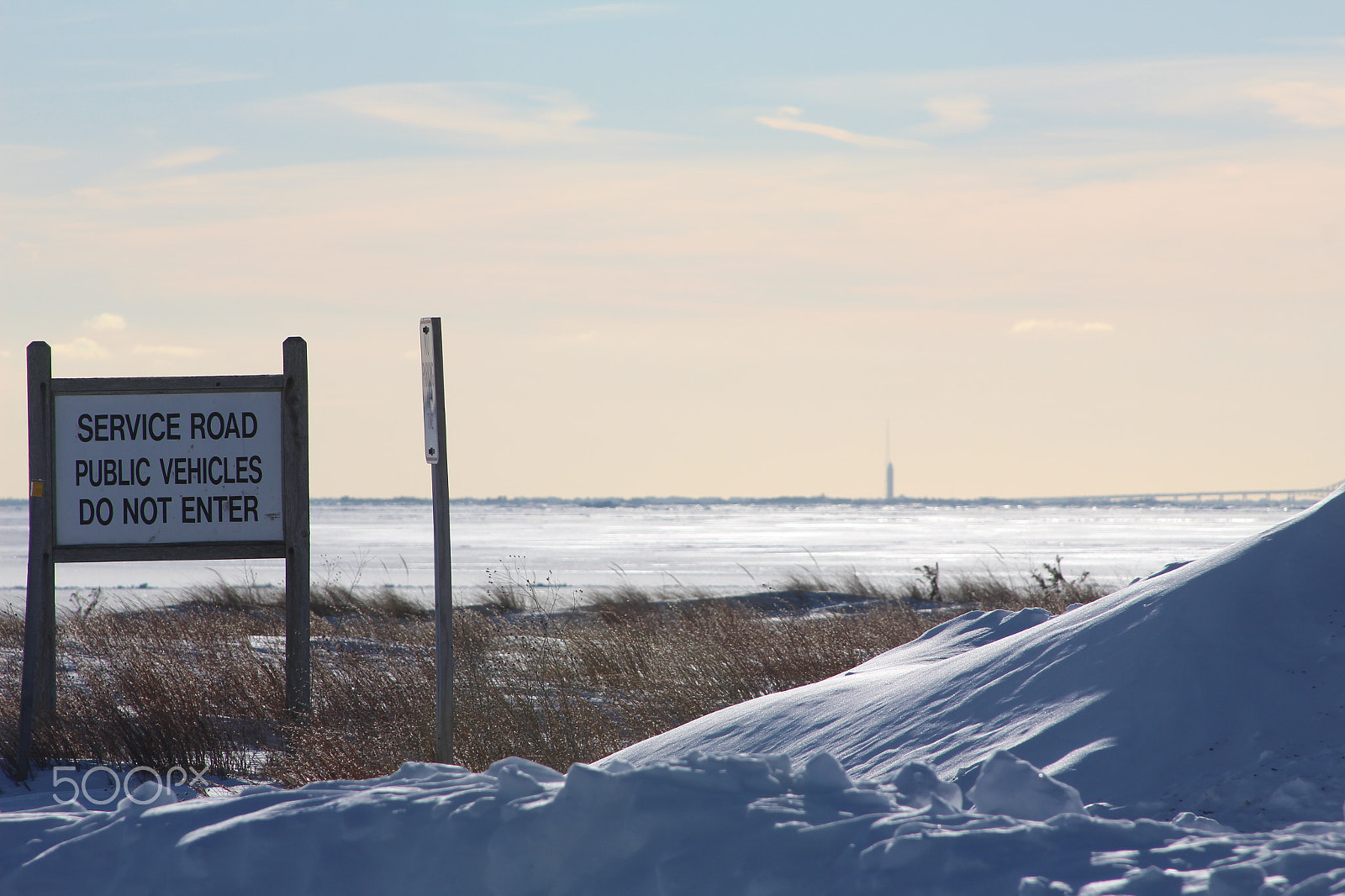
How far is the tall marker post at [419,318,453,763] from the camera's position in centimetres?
528

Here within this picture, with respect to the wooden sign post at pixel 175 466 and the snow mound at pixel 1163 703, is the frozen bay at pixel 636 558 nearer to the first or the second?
the wooden sign post at pixel 175 466

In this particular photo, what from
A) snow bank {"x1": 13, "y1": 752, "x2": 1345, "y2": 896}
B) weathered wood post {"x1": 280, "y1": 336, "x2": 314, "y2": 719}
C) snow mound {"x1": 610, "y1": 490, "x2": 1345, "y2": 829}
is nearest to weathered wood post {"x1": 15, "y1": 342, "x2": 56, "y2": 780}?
weathered wood post {"x1": 280, "y1": 336, "x2": 314, "y2": 719}

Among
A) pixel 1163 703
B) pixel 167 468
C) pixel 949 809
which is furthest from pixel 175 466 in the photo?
pixel 1163 703

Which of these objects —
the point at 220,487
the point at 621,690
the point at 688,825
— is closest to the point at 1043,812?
the point at 688,825

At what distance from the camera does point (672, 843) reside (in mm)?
2629

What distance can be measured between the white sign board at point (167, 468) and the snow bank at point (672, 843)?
4.80 meters

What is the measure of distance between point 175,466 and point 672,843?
6.16 meters

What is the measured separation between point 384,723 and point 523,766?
12.0ft

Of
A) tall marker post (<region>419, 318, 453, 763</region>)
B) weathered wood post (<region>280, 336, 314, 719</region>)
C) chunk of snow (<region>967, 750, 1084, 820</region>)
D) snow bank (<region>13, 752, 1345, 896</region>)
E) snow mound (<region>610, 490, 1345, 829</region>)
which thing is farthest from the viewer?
weathered wood post (<region>280, 336, 314, 719</region>)

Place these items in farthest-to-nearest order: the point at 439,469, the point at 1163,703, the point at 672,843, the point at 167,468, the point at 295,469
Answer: the point at 295,469
the point at 167,468
the point at 439,469
the point at 1163,703
the point at 672,843

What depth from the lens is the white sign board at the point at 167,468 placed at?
7445mm

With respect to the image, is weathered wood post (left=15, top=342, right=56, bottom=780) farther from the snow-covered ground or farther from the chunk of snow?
the chunk of snow

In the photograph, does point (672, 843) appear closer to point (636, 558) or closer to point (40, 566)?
point (40, 566)

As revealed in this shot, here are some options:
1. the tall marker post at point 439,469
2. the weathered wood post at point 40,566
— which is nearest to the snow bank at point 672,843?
the tall marker post at point 439,469
